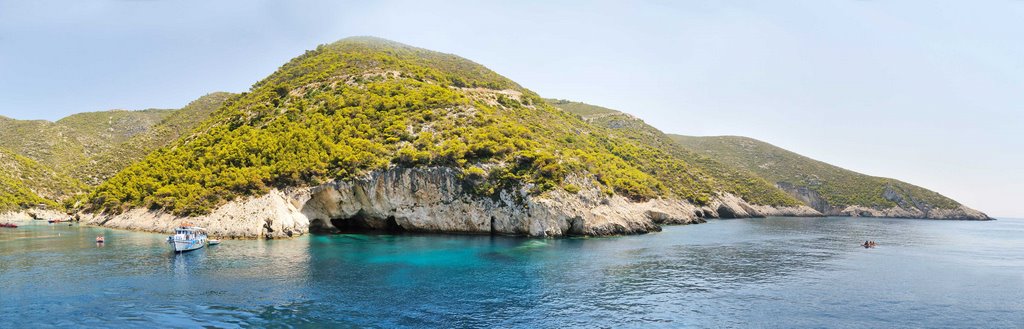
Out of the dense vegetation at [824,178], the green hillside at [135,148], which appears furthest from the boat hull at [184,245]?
the dense vegetation at [824,178]

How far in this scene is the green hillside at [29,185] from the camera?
93250 millimetres

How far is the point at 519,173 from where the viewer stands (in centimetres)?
6706

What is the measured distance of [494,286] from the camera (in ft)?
108

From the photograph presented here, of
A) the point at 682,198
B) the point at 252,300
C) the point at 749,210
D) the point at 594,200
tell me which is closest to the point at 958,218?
the point at 749,210

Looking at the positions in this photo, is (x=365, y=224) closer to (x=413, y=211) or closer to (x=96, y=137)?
(x=413, y=211)

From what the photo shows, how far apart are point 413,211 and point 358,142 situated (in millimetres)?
14703

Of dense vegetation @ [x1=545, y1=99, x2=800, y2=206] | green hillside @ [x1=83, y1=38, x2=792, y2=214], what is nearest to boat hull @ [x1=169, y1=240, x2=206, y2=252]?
green hillside @ [x1=83, y1=38, x2=792, y2=214]

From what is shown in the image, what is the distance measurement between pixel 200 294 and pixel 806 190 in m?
176

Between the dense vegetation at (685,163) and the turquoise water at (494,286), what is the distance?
81.1m

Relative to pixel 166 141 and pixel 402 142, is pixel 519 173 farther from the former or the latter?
pixel 166 141

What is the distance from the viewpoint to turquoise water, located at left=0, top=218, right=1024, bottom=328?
83.1 ft

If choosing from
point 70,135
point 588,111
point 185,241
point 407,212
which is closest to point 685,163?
point 588,111

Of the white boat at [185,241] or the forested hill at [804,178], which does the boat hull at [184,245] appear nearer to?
the white boat at [185,241]

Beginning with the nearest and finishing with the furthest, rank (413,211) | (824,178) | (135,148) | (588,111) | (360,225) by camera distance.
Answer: (413,211), (360,225), (135,148), (824,178), (588,111)
